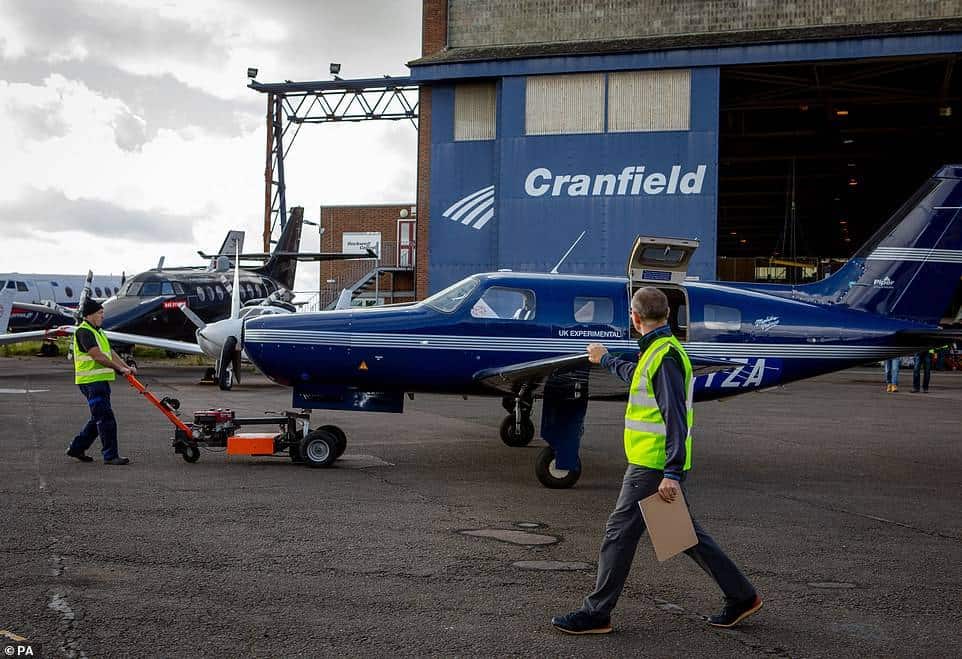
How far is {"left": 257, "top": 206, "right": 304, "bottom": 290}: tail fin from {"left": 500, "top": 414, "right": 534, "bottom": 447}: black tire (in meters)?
21.7

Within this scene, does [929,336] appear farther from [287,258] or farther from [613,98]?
[287,258]

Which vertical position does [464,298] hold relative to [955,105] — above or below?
below

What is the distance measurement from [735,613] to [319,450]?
6.39m

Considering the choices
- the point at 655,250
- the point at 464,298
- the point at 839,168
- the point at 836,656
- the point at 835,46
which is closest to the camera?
the point at 836,656

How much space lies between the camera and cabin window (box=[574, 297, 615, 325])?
10.7m

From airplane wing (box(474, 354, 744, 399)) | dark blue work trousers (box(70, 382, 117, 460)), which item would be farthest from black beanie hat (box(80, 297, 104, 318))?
airplane wing (box(474, 354, 744, 399))

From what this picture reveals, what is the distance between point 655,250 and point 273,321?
14.8 feet

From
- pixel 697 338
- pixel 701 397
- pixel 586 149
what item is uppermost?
pixel 586 149

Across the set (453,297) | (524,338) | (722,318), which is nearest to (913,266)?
(722,318)

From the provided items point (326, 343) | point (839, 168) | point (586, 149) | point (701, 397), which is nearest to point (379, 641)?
point (326, 343)

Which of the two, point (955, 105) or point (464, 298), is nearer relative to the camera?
point (464, 298)

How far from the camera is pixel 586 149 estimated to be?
28.2 metres

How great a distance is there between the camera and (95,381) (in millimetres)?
10617

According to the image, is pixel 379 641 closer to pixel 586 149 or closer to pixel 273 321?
pixel 273 321
